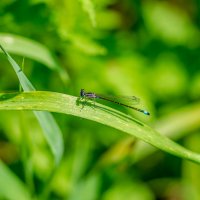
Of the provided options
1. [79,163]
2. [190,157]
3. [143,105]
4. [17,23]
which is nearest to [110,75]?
[143,105]

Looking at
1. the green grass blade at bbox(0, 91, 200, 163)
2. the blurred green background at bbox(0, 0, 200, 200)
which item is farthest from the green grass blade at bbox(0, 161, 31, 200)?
the green grass blade at bbox(0, 91, 200, 163)

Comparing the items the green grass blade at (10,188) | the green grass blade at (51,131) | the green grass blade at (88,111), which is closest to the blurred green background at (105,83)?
the green grass blade at (10,188)

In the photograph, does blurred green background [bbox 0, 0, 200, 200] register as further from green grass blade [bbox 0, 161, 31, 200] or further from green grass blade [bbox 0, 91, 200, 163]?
green grass blade [bbox 0, 91, 200, 163]

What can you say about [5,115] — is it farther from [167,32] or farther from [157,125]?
[167,32]

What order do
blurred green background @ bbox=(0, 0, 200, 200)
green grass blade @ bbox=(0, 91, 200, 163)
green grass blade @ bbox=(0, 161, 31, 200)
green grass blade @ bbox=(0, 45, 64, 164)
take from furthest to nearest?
green grass blade @ bbox=(0, 161, 31, 200), blurred green background @ bbox=(0, 0, 200, 200), green grass blade @ bbox=(0, 45, 64, 164), green grass blade @ bbox=(0, 91, 200, 163)

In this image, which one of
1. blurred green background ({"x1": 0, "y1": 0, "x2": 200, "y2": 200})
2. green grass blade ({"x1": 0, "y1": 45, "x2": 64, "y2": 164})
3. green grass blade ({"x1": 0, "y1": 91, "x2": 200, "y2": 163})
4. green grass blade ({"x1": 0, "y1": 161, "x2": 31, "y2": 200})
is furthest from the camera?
green grass blade ({"x1": 0, "y1": 161, "x2": 31, "y2": 200})

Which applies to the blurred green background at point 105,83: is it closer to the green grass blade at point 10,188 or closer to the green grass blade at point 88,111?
the green grass blade at point 10,188

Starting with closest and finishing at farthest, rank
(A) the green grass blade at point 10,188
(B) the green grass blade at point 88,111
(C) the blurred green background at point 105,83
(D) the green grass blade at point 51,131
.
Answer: (B) the green grass blade at point 88,111
(D) the green grass blade at point 51,131
(C) the blurred green background at point 105,83
(A) the green grass blade at point 10,188
